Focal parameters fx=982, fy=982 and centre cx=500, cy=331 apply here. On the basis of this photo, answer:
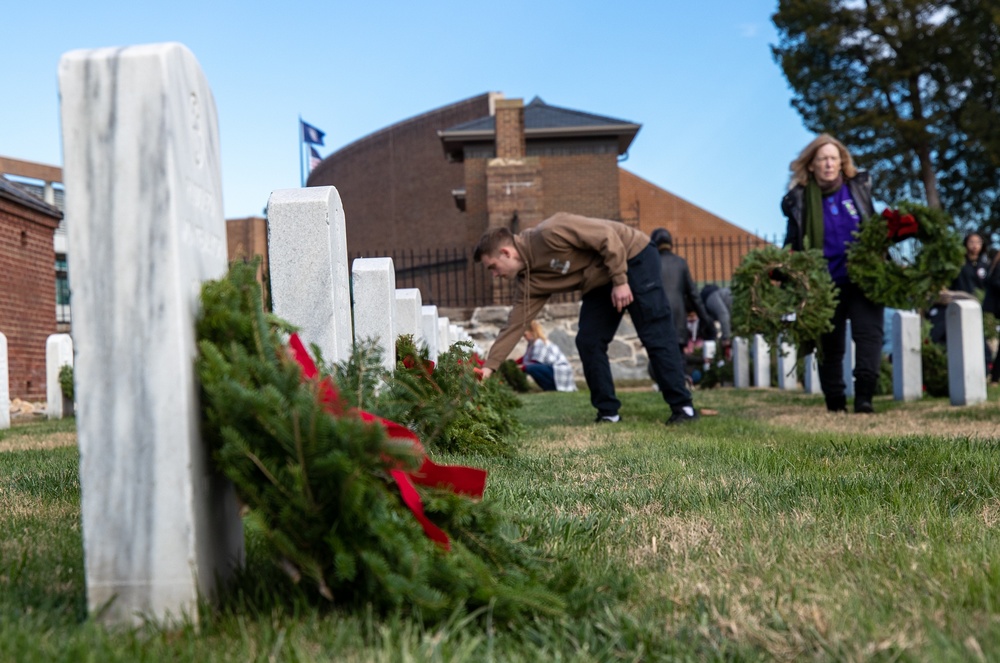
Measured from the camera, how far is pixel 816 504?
10.3ft

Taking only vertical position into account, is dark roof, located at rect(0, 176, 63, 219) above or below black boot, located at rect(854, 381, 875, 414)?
above

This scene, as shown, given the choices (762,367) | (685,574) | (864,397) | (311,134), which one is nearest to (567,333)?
(762,367)

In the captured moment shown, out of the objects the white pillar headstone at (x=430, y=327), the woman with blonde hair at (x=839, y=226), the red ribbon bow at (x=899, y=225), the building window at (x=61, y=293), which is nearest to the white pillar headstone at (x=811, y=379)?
the woman with blonde hair at (x=839, y=226)

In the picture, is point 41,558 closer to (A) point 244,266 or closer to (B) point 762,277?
(A) point 244,266

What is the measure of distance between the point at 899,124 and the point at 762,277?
72.5 ft

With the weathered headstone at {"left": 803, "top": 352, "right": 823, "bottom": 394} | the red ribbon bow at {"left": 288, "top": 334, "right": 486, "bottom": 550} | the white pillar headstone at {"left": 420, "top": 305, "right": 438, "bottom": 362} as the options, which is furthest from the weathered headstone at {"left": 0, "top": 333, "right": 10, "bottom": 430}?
the weathered headstone at {"left": 803, "top": 352, "right": 823, "bottom": 394}

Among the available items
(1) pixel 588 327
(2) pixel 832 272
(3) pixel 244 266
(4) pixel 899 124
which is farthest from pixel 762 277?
(4) pixel 899 124

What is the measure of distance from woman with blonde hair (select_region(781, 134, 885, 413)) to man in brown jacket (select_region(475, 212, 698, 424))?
4.38ft

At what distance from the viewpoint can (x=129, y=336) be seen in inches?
75.0

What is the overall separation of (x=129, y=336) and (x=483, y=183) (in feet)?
77.5

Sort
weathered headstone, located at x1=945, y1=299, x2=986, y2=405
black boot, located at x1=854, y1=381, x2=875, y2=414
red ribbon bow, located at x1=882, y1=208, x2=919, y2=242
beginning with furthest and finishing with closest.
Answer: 1. weathered headstone, located at x1=945, y1=299, x2=986, y2=405
2. black boot, located at x1=854, y1=381, x2=875, y2=414
3. red ribbon bow, located at x1=882, y1=208, x2=919, y2=242

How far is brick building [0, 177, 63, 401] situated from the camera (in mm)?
15633

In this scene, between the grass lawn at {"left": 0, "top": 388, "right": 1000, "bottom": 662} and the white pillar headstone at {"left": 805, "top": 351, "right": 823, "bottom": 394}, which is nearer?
the grass lawn at {"left": 0, "top": 388, "right": 1000, "bottom": 662}

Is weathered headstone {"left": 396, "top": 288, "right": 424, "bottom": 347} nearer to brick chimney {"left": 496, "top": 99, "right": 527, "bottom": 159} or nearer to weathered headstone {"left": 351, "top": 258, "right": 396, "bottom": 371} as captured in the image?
weathered headstone {"left": 351, "top": 258, "right": 396, "bottom": 371}
